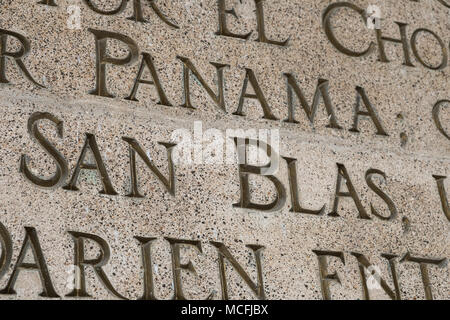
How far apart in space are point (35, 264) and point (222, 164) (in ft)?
2.28

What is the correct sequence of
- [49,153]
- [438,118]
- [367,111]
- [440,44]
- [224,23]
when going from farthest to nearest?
[440,44]
[438,118]
[367,111]
[224,23]
[49,153]

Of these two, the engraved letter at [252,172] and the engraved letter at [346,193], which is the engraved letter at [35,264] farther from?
the engraved letter at [346,193]

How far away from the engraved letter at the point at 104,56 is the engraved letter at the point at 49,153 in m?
0.17

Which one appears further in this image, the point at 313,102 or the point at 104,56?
the point at 313,102

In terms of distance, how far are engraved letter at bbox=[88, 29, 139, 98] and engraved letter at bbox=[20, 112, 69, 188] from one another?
0.17 metres

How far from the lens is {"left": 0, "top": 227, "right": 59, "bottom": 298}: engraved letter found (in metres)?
2.38

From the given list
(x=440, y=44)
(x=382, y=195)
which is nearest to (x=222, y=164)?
(x=382, y=195)

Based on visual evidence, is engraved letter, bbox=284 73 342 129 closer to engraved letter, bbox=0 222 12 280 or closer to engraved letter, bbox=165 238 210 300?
engraved letter, bbox=165 238 210 300

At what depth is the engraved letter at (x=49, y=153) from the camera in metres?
2.46

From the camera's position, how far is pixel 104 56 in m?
2.67

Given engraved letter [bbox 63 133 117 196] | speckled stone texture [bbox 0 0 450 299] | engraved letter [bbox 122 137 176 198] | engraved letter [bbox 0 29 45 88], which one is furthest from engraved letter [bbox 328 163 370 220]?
engraved letter [bbox 0 29 45 88]

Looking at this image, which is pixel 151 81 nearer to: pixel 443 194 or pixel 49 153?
pixel 49 153

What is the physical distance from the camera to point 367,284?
2770 mm
